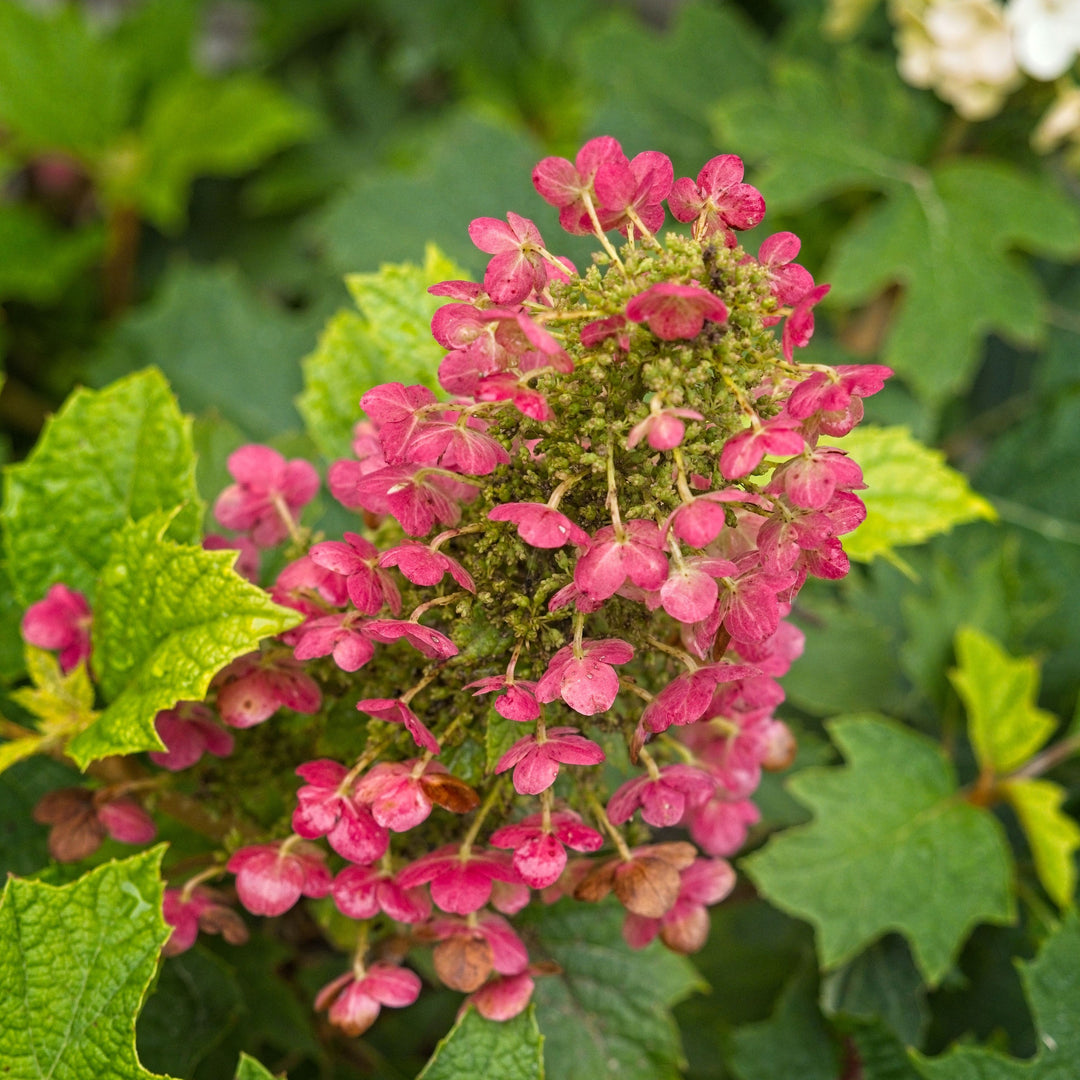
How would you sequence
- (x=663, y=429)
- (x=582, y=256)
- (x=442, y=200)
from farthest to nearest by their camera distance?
(x=442, y=200) → (x=582, y=256) → (x=663, y=429)

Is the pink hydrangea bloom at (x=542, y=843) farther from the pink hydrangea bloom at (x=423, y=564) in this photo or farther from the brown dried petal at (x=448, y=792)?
the pink hydrangea bloom at (x=423, y=564)

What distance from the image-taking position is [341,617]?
2.29ft

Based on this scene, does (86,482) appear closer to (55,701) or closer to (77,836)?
(55,701)

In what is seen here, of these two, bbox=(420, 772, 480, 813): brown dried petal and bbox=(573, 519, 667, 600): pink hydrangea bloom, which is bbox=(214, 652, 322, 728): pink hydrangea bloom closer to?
bbox=(420, 772, 480, 813): brown dried petal

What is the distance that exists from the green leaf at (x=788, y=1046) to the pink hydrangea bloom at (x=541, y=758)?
0.63 meters

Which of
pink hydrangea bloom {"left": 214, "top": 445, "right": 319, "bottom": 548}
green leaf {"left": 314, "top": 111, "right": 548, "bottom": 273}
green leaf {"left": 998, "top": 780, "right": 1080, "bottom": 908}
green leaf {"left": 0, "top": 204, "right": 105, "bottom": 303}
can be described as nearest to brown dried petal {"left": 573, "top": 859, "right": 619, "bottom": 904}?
pink hydrangea bloom {"left": 214, "top": 445, "right": 319, "bottom": 548}

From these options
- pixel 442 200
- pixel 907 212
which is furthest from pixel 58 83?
pixel 907 212

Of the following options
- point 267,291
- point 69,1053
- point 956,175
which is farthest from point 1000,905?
point 267,291

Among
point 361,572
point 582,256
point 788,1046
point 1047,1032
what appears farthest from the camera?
point 582,256

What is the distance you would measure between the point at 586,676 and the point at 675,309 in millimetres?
211

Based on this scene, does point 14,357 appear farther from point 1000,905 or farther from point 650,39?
point 1000,905

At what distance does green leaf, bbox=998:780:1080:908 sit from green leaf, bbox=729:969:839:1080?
11.0 inches

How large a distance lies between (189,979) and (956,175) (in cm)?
151

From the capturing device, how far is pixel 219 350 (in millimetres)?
1758
